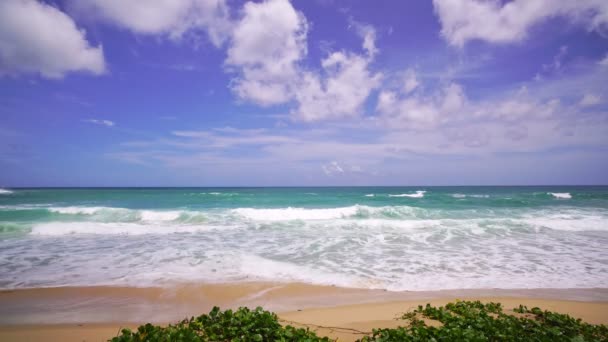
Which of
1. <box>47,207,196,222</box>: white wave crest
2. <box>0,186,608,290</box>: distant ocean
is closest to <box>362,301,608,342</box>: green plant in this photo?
<box>0,186,608,290</box>: distant ocean

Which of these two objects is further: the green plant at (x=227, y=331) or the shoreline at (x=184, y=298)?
the shoreline at (x=184, y=298)

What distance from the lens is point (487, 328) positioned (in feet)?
12.0

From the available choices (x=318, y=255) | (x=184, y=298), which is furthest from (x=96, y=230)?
(x=318, y=255)

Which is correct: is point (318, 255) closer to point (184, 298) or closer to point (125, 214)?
point (184, 298)

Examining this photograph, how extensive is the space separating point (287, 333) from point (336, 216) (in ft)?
58.3

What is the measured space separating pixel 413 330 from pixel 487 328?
0.96m

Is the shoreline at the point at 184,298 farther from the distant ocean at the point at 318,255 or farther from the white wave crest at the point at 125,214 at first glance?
the white wave crest at the point at 125,214

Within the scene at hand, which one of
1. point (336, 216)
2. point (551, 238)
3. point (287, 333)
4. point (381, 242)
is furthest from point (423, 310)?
point (336, 216)

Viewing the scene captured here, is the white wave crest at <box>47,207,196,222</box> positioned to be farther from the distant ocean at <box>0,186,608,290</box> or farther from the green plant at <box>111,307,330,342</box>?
the green plant at <box>111,307,330,342</box>

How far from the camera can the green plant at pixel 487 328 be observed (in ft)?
11.2

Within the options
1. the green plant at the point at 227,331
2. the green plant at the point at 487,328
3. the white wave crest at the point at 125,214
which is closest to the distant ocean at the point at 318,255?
the green plant at the point at 487,328

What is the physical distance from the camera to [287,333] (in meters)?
3.43

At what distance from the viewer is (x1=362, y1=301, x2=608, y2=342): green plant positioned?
3.43 m

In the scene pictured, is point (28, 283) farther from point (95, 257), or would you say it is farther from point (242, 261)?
point (242, 261)
